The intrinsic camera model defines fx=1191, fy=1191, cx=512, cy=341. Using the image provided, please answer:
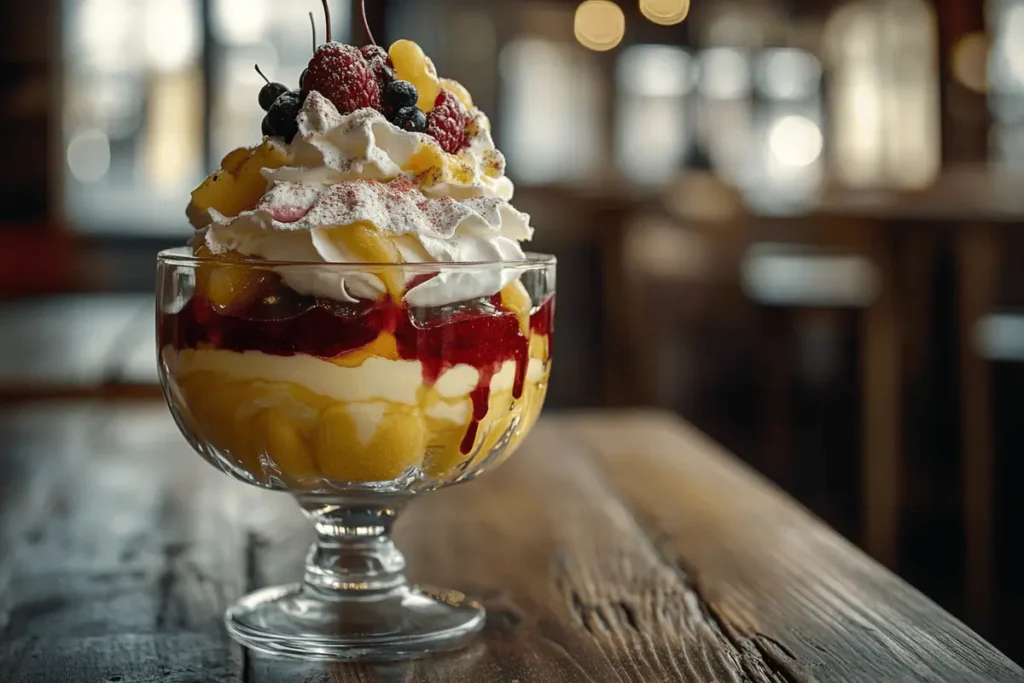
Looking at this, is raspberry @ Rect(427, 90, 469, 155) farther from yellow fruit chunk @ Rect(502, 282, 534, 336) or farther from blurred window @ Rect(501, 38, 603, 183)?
blurred window @ Rect(501, 38, 603, 183)

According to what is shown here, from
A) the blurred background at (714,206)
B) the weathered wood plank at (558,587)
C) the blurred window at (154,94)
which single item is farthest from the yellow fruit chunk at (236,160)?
the blurred window at (154,94)

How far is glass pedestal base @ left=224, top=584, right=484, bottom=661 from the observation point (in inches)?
28.7

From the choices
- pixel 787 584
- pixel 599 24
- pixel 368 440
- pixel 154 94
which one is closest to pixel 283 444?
pixel 368 440

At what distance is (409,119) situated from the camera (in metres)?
0.79

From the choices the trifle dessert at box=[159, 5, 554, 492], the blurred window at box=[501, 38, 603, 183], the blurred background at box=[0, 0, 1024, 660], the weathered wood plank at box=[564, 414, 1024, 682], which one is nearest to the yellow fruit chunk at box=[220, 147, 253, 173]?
the trifle dessert at box=[159, 5, 554, 492]

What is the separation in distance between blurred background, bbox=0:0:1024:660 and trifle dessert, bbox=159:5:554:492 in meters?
1.75

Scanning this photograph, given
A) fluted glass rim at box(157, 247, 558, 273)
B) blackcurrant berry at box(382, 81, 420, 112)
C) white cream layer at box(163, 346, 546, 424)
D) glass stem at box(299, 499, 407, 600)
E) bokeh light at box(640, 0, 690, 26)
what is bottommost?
glass stem at box(299, 499, 407, 600)

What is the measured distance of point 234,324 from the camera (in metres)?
0.71

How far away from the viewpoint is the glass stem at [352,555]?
2.66 ft

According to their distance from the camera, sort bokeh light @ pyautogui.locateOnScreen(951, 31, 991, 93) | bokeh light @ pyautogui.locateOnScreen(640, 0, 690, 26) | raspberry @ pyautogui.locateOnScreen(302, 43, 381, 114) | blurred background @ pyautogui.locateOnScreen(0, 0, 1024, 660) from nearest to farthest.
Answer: raspberry @ pyautogui.locateOnScreen(302, 43, 381, 114)
blurred background @ pyautogui.locateOnScreen(0, 0, 1024, 660)
bokeh light @ pyautogui.locateOnScreen(640, 0, 690, 26)
bokeh light @ pyautogui.locateOnScreen(951, 31, 991, 93)

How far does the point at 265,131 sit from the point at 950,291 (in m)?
2.31

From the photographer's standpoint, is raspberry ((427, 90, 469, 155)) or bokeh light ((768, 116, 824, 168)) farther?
bokeh light ((768, 116, 824, 168))

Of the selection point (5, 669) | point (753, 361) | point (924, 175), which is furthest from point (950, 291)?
point (924, 175)

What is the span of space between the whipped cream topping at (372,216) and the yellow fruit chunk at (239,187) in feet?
0.05
